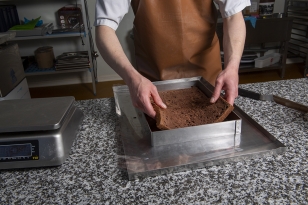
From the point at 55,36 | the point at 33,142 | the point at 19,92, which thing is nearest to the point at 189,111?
the point at 33,142

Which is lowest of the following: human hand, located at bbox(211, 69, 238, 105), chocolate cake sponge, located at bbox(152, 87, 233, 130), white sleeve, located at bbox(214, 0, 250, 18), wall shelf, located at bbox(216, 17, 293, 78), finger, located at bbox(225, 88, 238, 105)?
wall shelf, located at bbox(216, 17, 293, 78)

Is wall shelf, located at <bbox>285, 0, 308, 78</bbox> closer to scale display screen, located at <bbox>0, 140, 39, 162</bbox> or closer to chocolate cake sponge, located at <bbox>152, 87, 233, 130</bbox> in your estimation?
chocolate cake sponge, located at <bbox>152, 87, 233, 130</bbox>

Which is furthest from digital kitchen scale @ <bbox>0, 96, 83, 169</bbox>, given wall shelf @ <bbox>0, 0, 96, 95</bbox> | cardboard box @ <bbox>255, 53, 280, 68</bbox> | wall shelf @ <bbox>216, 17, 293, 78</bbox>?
cardboard box @ <bbox>255, 53, 280, 68</bbox>

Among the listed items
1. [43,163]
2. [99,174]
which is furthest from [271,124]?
[43,163]

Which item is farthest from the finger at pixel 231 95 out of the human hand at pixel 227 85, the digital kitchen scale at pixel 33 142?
the digital kitchen scale at pixel 33 142

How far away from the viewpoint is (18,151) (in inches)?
26.3

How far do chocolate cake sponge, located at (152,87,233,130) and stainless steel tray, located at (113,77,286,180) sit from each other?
0.05 meters

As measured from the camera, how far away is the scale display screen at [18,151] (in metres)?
0.67

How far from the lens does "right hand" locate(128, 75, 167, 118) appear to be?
0.71 m

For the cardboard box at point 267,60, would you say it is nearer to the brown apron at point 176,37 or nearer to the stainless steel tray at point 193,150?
the brown apron at point 176,37

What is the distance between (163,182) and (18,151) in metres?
0.36

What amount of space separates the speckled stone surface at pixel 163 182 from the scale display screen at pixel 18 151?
4 cm

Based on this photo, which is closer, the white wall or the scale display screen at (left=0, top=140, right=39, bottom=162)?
the scale display screen at (left=0, top=140, right=39, bottom=162)

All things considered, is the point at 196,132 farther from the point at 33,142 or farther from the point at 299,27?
the point at 299,27
